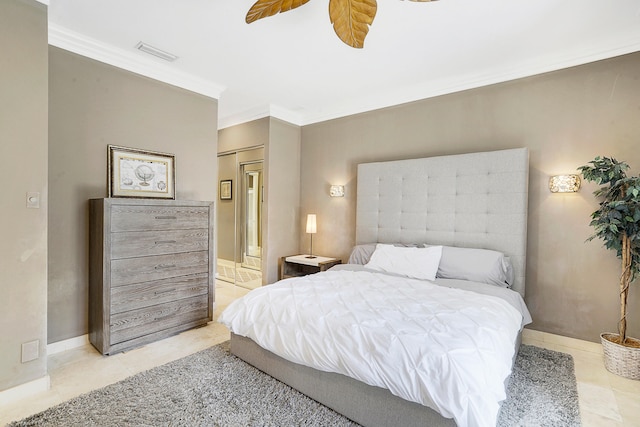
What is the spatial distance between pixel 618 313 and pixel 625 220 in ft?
3.03

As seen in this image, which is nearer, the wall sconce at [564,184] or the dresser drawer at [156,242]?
the dresser drawer at [156,242]

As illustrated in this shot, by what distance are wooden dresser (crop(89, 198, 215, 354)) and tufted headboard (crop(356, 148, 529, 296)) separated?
2.01 meters

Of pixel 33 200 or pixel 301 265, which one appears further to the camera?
pixel 301 265

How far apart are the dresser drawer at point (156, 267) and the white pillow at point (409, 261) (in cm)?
184

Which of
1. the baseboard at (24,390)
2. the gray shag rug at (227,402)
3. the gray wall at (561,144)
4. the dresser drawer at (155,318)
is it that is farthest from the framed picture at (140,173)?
the gray wall at (561,144)

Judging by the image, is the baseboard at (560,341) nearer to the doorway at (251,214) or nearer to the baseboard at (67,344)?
the doorway at (251,214)

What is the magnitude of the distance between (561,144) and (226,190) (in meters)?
4.57

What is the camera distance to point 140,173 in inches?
122

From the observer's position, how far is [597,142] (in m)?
2.69

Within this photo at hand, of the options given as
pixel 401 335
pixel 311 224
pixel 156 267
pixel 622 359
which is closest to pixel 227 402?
pixel 401 335

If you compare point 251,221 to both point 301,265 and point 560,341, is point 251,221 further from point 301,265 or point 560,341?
point 560,341

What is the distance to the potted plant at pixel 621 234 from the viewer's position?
226 centimetres

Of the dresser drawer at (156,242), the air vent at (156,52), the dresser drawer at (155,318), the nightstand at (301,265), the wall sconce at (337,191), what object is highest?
the air vent at (156,52)

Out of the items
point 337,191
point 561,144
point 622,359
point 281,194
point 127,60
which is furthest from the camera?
point 281,194
